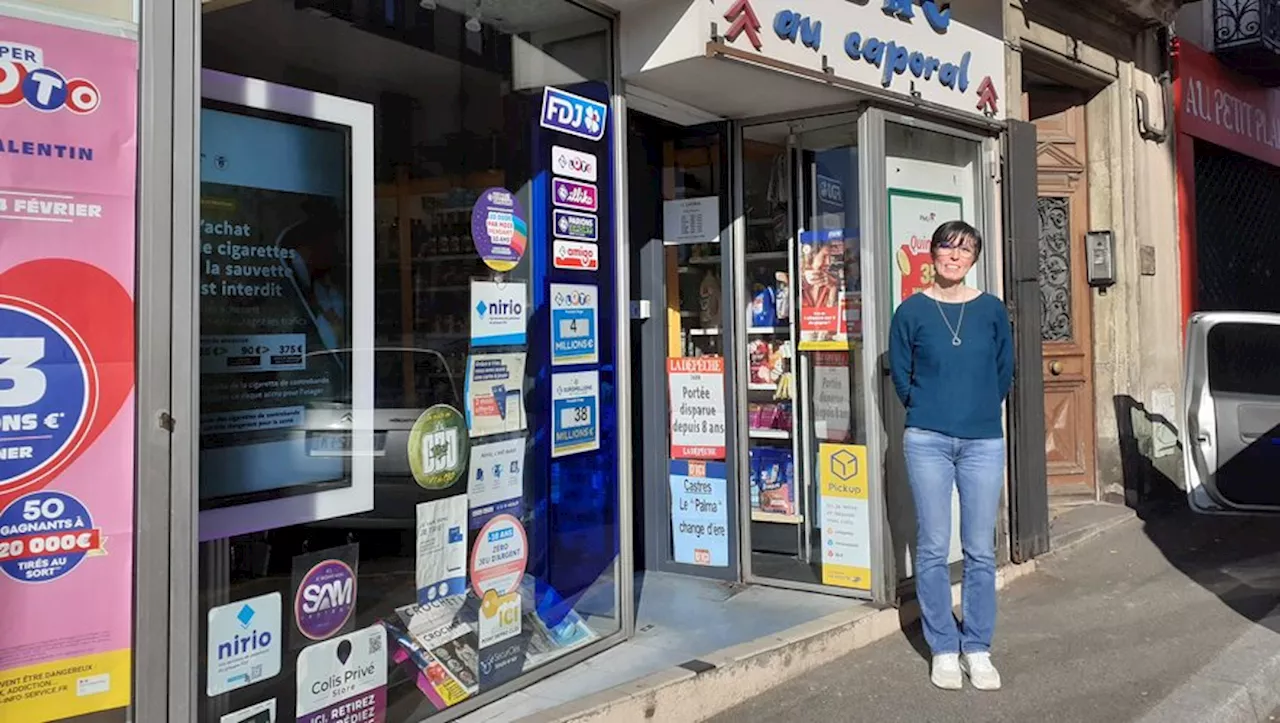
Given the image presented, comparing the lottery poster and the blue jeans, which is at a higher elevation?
the lottery poster

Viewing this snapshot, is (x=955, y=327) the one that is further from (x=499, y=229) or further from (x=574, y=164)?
(x=499, y=229)

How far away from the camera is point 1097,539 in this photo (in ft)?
23.0

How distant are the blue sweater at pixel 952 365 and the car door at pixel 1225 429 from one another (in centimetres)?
184

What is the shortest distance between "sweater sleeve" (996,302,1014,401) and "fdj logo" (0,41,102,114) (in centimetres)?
349

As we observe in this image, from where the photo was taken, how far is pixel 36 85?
2.55 m

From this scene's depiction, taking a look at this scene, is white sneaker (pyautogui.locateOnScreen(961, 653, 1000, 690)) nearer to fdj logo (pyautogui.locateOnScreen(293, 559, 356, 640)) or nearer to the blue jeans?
the blue jeans

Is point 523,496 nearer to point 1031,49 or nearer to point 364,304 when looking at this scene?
point 364,304

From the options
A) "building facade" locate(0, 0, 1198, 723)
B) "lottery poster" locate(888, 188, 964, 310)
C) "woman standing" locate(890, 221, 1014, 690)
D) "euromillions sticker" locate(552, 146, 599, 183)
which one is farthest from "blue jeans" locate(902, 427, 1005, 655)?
"euromillions sticker" locate(552, 146, 599, 183)

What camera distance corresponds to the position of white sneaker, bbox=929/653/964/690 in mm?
4289

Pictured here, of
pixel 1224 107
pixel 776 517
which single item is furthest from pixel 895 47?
pixel 1224 107

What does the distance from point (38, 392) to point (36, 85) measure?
76 cm

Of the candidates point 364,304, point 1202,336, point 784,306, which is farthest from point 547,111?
point 1202,336

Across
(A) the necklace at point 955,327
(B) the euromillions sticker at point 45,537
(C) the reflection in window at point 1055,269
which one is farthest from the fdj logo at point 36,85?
(C) the reflection in window at point 1055,269

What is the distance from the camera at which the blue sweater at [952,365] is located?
168 inches
